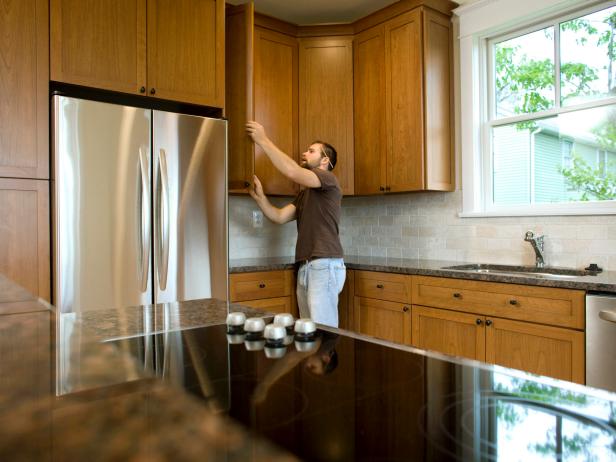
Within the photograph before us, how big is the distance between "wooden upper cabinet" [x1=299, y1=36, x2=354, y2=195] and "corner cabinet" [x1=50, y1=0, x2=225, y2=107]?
892 mm

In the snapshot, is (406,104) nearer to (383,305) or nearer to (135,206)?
(383,305)

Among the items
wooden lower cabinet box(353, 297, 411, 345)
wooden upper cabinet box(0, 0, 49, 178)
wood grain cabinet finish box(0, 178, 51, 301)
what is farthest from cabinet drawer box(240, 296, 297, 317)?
wooden upper cabinet box(0, 0, 49, 178)

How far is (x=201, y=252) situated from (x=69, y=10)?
1418 mm

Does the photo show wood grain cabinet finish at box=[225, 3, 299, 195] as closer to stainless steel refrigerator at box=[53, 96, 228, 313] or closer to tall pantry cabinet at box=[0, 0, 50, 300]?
stainless steel refrigerator at box=[53, 96, 228, 313]

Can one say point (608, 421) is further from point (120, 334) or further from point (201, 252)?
point (201, 252)

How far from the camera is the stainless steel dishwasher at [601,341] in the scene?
82.4 inches

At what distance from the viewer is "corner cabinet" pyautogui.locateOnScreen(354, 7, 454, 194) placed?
330cm

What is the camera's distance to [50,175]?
2.46m

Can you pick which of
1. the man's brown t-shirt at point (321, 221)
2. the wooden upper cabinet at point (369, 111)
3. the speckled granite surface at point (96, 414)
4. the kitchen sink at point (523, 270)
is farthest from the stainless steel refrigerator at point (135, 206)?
the speckled granite surface at point (96, 414)

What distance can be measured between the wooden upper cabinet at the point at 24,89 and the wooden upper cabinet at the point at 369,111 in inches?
82.3

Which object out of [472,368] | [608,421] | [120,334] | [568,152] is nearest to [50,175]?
[120,334]

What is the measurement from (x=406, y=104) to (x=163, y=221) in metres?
1.80

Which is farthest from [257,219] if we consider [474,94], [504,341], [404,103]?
[504,341]

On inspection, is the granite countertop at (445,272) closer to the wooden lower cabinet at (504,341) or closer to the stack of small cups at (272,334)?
the wooden lower cabinet at (504,341)
